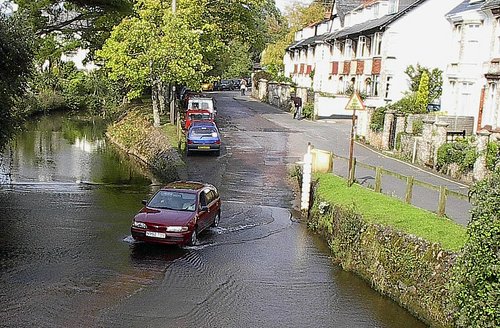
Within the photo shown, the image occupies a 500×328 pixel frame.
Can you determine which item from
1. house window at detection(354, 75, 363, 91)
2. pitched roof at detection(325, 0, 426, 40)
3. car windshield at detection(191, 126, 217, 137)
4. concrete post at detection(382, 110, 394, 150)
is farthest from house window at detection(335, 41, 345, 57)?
car windshield at detection(191, 126, 217, 137)

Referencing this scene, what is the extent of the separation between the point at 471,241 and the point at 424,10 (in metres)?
36.3

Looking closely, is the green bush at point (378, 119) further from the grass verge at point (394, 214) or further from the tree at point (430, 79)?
the grass verge at point (394, 214)

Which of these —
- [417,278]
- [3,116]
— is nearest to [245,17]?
[3,116]

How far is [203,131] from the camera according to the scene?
32062mm

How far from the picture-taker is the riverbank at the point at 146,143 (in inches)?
1138

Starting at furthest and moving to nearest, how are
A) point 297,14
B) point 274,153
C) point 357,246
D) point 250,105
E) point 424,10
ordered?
point 297,14 → point 250,105 → point 424,10 → point 274,153 → point 357,246

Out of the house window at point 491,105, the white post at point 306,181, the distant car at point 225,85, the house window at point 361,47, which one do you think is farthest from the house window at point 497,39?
the distant car at point 225,85

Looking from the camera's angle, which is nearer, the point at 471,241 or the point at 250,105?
the point at 471,241

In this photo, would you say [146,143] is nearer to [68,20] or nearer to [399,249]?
[68,20]

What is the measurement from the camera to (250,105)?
61.8m

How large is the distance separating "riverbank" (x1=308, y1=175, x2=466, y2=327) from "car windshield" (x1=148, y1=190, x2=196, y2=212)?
423 centimetres

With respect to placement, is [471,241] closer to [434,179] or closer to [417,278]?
[417,278]

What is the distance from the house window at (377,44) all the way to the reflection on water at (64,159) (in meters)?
20.4

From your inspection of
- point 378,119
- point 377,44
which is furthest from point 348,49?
point 378,119
